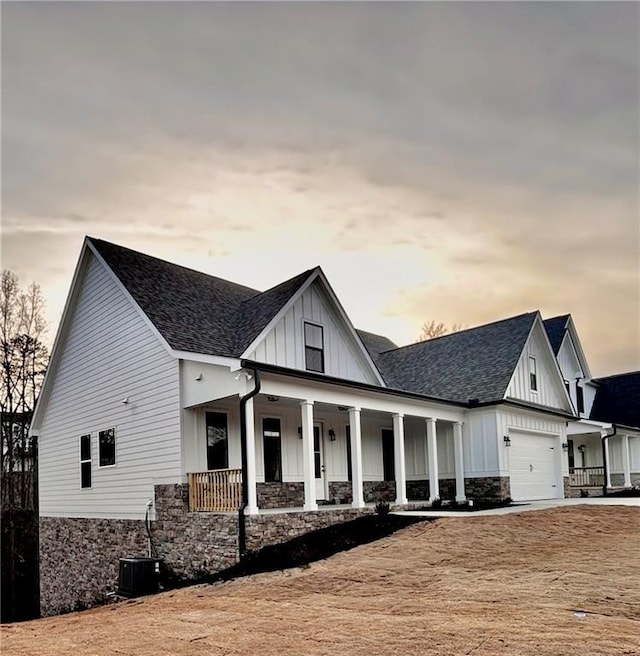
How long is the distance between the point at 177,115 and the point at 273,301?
17.3 feet

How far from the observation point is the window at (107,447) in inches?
645

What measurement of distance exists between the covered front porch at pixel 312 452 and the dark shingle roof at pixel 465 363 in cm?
132

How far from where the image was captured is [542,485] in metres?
20.7

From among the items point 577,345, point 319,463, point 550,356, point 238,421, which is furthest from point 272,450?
point 577,345

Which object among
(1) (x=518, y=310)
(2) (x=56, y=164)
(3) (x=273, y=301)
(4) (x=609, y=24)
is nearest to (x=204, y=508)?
(3) (x=273, y=301)

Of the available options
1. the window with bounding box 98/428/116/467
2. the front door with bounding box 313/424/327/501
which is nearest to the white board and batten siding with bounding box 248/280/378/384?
the front door with bounding box 313/424/327/501

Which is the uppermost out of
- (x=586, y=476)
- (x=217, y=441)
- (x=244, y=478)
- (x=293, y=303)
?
(x=293, y=303)

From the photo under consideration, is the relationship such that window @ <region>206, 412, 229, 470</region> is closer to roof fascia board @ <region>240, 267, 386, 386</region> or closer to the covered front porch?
the covered front porch

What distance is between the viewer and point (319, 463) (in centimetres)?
1734

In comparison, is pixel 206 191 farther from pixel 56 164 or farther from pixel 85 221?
pixel 85 221

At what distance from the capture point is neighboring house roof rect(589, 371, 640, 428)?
29.2 meters

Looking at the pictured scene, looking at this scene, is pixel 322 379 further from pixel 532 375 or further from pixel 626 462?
pixel 626 462

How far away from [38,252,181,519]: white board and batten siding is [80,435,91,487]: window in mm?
228

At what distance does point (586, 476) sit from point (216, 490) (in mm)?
18748
